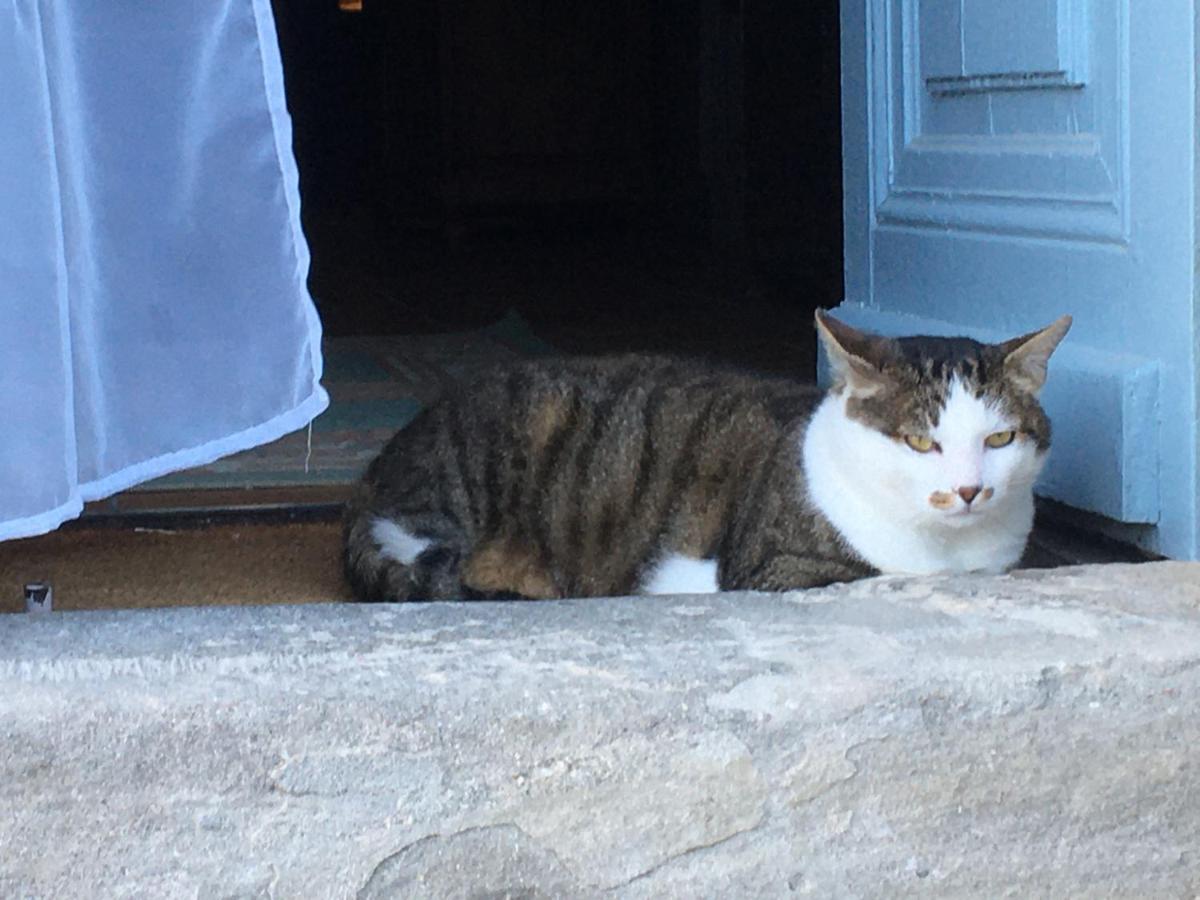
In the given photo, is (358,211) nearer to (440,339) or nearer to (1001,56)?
(440,339)

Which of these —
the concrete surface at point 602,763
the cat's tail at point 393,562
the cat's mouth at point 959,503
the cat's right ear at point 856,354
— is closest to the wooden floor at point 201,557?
the cat's tail at point 393,562

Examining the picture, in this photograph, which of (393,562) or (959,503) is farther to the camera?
(393,562)

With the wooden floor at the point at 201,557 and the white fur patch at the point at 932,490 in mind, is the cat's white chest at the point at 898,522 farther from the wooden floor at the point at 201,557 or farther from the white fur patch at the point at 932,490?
the wooden floor at the point at 201,557

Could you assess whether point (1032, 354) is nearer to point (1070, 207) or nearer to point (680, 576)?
point (1070, 207)

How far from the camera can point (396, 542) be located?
6.96ft

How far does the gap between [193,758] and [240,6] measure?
66 cm

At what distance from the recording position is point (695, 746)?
1278 millimetres

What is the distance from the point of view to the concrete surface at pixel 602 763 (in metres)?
1.25

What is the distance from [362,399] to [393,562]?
157cm

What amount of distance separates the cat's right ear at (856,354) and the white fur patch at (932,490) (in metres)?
0.05

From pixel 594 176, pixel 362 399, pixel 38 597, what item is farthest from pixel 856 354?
pixel 594 176

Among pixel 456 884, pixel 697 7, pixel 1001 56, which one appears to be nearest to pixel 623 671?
pixel 456 884

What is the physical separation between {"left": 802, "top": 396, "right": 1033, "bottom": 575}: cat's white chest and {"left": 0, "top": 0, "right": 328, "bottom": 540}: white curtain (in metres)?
0.64

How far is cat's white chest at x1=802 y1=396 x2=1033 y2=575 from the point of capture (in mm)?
1716
